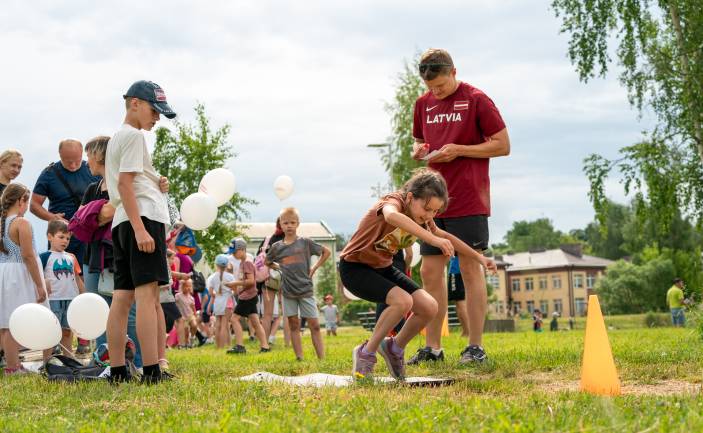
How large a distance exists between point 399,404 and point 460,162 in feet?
9.54

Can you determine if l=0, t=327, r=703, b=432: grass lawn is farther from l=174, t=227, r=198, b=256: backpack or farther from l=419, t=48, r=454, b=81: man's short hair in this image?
l=174, t=227, r=198, b=256: backpack

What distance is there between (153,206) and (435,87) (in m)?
2.53

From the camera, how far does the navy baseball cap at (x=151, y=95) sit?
19.1 feet

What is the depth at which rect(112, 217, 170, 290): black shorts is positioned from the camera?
5.53m

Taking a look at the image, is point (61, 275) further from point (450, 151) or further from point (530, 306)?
point (530, 306)

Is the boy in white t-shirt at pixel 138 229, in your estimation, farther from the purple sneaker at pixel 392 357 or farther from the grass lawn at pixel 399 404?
the purple sneaker at pixel 392 357

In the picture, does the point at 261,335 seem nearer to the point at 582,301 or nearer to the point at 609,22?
the point at 609,22

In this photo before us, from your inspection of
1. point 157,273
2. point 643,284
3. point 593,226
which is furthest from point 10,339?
point 593,226

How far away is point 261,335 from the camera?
472 inches

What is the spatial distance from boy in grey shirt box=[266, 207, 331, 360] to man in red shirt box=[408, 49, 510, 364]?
2512 mm

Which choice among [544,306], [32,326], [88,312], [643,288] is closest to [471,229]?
[88,312]

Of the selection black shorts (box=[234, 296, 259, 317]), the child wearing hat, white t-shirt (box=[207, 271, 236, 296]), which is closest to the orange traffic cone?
black shorts (box=[234, 296, 259, 317])

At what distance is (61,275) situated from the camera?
8.68m

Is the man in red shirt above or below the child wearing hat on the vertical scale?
above
